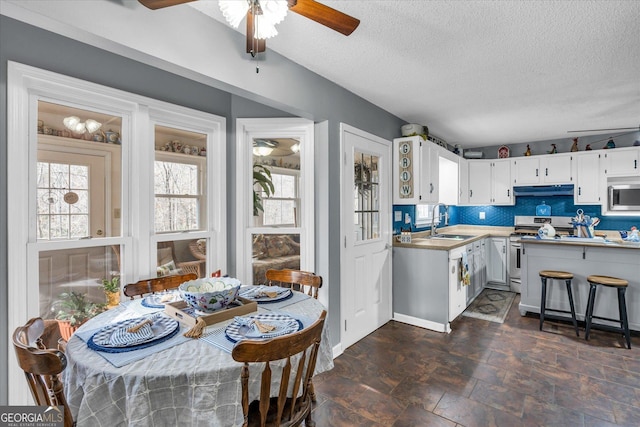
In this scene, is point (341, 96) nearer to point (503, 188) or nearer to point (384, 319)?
point (384, 319)

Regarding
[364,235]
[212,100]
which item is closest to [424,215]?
[364,235]

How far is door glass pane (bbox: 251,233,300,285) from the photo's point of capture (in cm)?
288

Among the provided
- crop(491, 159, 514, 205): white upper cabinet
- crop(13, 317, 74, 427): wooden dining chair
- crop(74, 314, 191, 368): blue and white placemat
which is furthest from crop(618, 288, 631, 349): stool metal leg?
crop(13, 317, 74, 427): wooden dining chair

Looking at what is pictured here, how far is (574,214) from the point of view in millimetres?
5023

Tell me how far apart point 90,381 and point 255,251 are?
1.88 meters

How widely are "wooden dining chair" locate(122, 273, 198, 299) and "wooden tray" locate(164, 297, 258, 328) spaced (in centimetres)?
55

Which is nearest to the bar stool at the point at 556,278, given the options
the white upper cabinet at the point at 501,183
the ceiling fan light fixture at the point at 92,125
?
the white upper cabinet at the point at 501,183

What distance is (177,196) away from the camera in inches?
101

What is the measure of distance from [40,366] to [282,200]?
2.10 metres

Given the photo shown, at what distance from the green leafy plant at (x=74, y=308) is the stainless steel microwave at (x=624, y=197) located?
20.4 feet

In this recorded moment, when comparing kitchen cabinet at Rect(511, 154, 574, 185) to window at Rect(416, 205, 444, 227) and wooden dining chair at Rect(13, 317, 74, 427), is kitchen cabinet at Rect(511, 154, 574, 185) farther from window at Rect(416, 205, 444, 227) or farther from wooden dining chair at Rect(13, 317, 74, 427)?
wooden dining chair at Rect(13, 317, 74, 427)

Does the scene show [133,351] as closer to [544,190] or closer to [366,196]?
[366,196]

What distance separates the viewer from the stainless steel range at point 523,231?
16.1 feet

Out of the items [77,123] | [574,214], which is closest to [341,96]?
[77,123]
